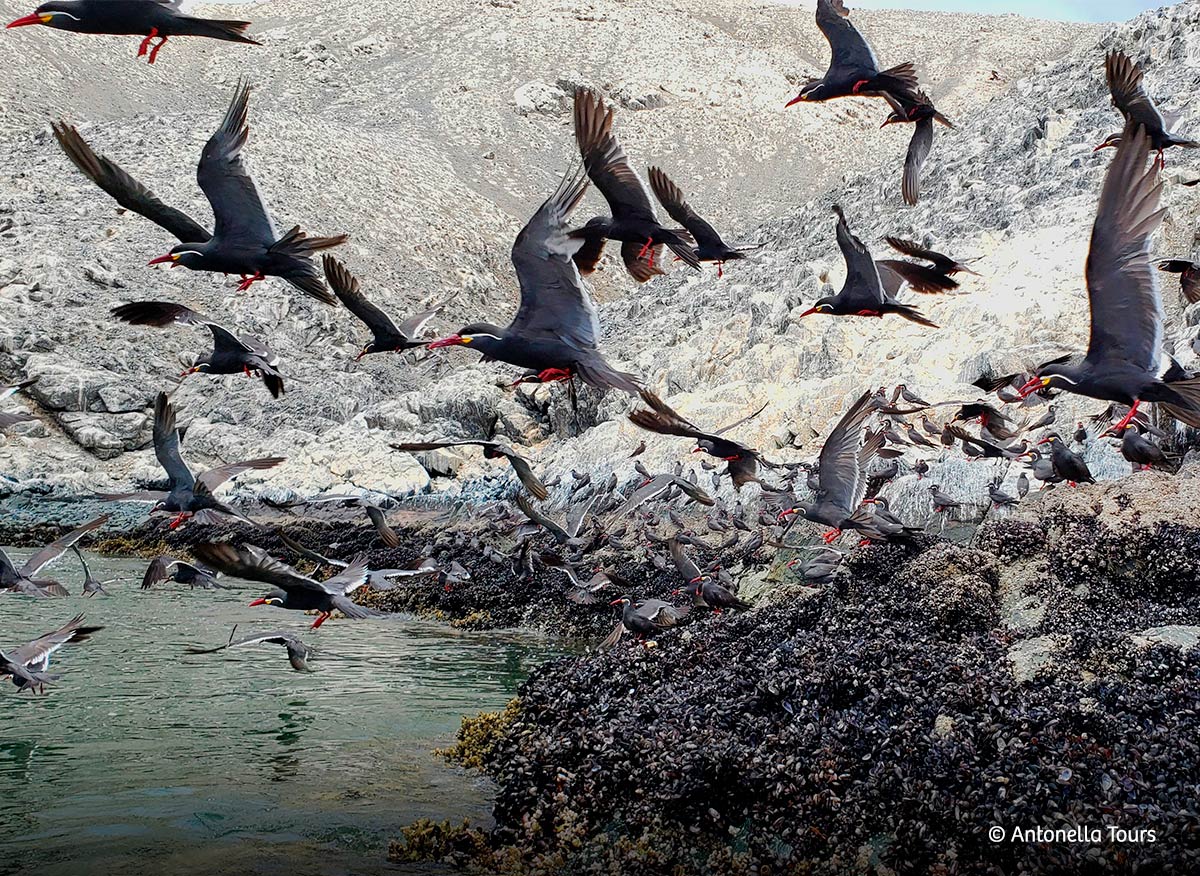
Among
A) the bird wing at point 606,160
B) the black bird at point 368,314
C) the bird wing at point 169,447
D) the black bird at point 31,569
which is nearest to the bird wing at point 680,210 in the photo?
the bird wing at point 606,160

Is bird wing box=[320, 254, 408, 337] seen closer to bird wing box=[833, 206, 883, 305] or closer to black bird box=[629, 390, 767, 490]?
black bird box=[629, 390, 767, 490]

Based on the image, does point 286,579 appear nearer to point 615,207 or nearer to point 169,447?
point 169,447

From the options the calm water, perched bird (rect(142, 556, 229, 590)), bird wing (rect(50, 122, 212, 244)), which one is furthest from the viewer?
perched bird (rect(142, 556, 229, 590))

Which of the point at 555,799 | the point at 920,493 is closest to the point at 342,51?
the point at 920,493

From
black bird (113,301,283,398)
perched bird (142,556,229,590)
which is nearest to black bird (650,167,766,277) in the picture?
black bird (113,301,283,398)

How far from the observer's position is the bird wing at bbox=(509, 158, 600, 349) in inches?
275

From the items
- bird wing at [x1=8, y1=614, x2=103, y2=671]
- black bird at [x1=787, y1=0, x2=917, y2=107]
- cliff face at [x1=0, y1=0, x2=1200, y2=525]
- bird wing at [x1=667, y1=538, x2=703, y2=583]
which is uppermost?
black bird at [x1=787, y1=0, x2=917, y2=107]

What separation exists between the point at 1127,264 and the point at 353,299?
506 centimetres

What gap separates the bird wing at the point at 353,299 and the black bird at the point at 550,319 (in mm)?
471

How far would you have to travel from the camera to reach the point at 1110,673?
29.8 ft

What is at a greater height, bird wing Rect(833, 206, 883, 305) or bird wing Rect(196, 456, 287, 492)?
bird wing Rect(833, 206, 883, 305)

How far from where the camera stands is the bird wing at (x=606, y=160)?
686 centimetres

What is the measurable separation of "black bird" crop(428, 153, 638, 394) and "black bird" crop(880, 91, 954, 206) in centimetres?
235

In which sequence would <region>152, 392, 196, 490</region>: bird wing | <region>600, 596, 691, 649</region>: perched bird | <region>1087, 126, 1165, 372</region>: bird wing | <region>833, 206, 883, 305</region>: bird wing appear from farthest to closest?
<region>600, 596, 691, 649</region>: perched bird, <region>152, 392, 196, 490</region>: bird wing, <region>833, 206, 883, 305</region>: bird wing, <region>1087, 126, 1165, 372</region>: bird wing
